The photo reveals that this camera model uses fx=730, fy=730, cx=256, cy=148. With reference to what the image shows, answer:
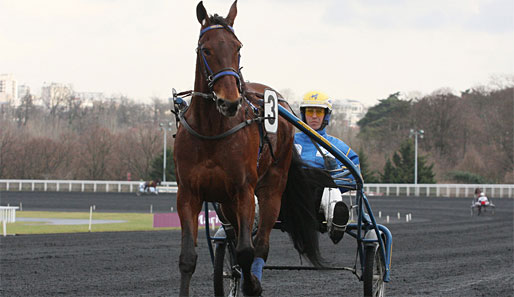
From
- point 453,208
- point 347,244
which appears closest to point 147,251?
point 347,244

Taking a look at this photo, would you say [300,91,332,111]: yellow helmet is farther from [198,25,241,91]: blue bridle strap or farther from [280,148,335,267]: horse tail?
[198,25,241,91]: blue bridle strap

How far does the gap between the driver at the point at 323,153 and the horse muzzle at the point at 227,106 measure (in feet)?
6.50

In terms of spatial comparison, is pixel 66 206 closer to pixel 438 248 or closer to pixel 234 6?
pixel 438 248

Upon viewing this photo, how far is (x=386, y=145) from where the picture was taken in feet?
197

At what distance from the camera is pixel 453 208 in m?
33.0

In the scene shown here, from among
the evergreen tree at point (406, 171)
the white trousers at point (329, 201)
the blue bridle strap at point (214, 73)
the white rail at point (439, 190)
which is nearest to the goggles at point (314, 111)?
the white trousers at point (329, 201)

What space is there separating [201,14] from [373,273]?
2.81 m

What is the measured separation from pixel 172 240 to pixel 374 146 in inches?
1768

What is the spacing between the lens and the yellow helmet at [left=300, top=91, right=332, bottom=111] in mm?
6055

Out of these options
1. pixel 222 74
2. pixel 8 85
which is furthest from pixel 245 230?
pixel 8 85

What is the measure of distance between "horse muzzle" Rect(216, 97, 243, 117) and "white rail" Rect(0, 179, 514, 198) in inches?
1496

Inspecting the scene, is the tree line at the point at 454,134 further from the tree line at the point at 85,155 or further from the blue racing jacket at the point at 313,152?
the blue racing jacket at the point at 313,152

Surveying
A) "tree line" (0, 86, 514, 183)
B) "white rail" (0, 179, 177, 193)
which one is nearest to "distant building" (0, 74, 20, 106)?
"tree line" (0, 86, 514, 183)

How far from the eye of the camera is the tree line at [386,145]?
48.9 m
